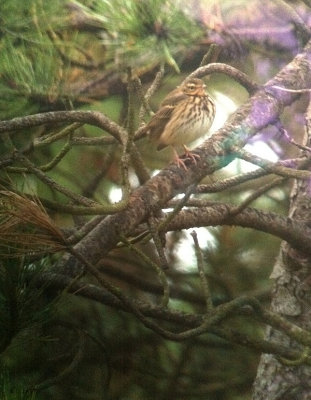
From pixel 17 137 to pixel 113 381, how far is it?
22.0 inches

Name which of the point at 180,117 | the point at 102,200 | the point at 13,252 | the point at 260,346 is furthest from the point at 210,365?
the point at 13,252

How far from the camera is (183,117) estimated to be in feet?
5.93

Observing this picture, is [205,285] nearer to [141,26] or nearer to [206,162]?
[206,162]

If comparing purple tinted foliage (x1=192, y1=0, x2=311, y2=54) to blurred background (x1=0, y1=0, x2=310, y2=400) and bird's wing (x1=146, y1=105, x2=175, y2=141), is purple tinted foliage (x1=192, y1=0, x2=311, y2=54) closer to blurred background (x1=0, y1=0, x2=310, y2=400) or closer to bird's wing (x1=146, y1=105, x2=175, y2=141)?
blurred background (x1=0, y1=0, x2=310, y2=400)

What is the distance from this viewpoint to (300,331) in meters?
1.29

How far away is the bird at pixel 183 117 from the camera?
1.78m

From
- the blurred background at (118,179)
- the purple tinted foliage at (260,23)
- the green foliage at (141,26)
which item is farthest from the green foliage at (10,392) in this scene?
the purple tinted foliage at (260,23)

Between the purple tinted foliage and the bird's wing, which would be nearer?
the purple tinted foliage

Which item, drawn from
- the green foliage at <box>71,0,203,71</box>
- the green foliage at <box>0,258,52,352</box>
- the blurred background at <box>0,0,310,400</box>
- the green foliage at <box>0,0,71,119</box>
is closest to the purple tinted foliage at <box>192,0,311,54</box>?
the blurred background at <box>0,0,310,400</box>

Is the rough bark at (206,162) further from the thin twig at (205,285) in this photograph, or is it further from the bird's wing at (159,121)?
the bird's wing at (159,121)

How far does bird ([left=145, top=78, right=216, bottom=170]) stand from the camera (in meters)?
1.78

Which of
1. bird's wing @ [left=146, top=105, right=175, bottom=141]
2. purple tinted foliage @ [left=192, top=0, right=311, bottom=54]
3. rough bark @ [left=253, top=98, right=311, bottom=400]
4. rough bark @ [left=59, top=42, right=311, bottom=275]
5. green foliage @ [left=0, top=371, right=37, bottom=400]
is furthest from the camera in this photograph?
bird's wing @ [left=146, top=105, right=175, bottom=141]

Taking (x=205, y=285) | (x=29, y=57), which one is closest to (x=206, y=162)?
(x=205, y=285)

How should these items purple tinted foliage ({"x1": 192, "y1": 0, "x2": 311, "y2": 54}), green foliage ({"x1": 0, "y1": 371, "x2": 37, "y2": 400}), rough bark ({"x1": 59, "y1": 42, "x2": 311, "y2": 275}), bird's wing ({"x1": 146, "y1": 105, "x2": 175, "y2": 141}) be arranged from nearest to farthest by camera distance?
green foliage ({"x1": 0, "y1": 371, "x2": 37, "y2": 400}) < rough bark ({"x1": 59, "y1": 42, "x2": 311, "y2": 275}) < purple tinted foliage ({"x1": 192, "y1": 0, "x2": 311, "y2": 54}) < bird's wing ({"x1": 146, "y1": 105, "x2": 175, "y2": 141})
